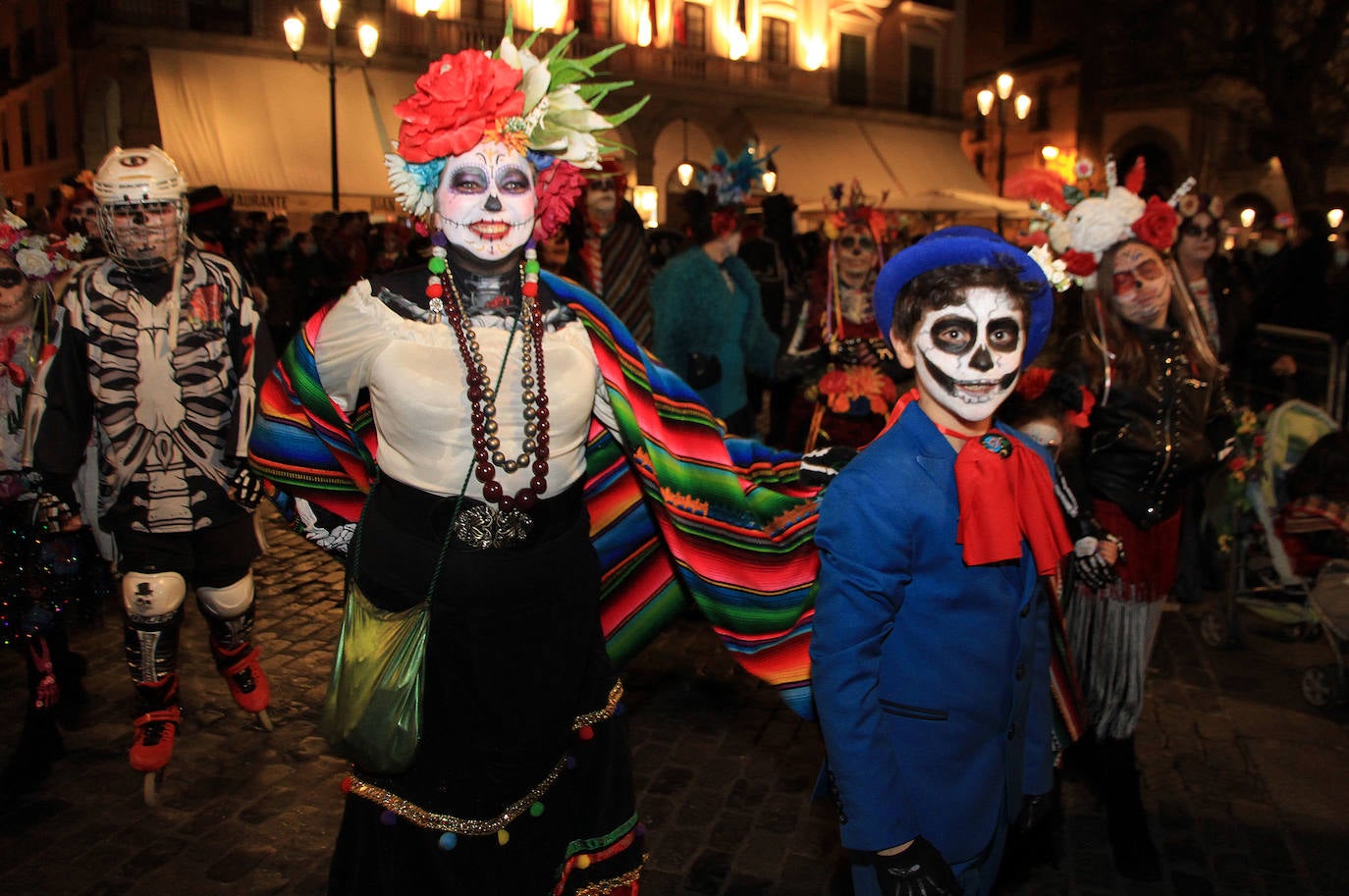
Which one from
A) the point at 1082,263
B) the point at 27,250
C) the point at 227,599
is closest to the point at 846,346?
the point at 1082,263

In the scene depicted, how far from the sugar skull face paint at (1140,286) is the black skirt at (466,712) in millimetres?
2319

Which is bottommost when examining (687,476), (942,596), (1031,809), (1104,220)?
(1031,809)

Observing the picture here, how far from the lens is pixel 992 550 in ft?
7.59

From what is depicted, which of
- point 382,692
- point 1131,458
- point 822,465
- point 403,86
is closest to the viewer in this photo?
point 382,692

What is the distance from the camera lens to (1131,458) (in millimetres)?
3791

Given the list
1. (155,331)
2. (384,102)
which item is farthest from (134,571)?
(384,102)

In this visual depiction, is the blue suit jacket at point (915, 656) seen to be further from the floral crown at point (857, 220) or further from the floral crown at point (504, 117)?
the floral crown at point (857, 220)

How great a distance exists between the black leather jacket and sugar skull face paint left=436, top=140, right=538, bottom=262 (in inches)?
87.9

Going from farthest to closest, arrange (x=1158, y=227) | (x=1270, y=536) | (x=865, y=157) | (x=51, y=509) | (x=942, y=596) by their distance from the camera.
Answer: (x=865, y=157) → (x=1270, y=536) → (x=51, y=509) → (x=1158, y=227) → (x=942, y=596)

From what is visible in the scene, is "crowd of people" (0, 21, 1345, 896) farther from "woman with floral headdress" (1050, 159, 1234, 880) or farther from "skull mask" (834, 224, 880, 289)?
"skull mask" (834, 224, 880, 289)

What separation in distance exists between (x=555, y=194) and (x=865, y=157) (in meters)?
28.6

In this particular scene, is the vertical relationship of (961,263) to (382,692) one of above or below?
above

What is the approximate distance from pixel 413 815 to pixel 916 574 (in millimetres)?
1441

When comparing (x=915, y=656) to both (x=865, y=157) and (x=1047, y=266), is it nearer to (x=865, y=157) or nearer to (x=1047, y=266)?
(x=1047, y=266)
